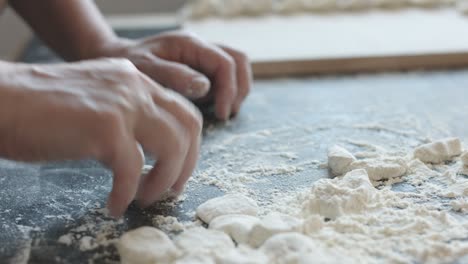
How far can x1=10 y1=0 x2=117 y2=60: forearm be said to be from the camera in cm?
113

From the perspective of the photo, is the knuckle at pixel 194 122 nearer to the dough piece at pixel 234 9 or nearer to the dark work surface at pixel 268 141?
the dark work surface at pixel 268 141

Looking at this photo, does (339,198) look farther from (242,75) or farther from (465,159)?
(242,75)

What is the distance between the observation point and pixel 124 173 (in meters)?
0.65

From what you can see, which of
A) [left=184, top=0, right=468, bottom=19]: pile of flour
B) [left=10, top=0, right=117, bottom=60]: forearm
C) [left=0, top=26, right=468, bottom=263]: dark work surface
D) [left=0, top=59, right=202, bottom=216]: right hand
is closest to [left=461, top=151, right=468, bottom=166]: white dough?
[left=0, top=26, right=468, bottom=263]: dark work surface

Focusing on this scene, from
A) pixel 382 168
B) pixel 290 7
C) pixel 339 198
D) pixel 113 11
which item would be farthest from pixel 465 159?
pixel 113 11

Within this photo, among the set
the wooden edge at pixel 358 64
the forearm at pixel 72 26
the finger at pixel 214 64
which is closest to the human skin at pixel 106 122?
the finger at pixel 214 64

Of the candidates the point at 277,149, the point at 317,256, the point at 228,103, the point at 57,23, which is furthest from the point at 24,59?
the point at 317,256

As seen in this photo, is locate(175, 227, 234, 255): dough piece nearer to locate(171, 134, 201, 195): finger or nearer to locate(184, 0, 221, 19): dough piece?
locate(171, 134, 201, 195): finger

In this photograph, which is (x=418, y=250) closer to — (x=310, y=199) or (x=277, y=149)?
(x=310, y=199)

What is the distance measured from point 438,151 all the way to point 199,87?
368 millimetres

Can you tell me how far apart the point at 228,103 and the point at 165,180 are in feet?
1.21

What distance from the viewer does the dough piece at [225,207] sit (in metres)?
0.70

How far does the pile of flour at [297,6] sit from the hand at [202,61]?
1.91ft

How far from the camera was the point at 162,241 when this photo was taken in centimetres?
64
